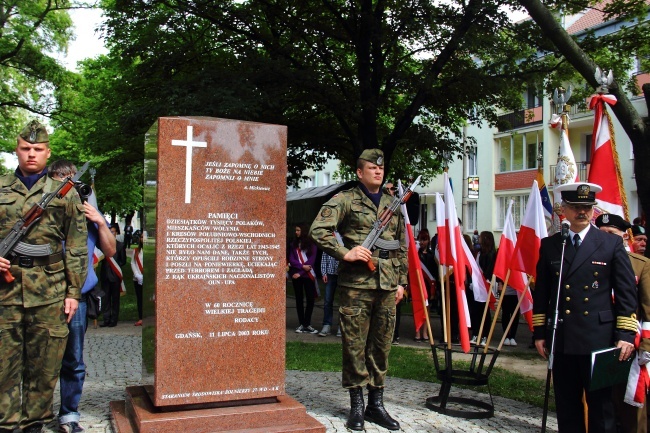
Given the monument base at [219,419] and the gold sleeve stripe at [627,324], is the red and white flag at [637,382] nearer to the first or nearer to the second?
the gold sleeve stripe at [627,324]

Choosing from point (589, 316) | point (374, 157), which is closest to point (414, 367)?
point (374, 157)

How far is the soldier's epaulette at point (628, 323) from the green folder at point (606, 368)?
17 cm

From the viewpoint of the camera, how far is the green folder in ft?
15.1

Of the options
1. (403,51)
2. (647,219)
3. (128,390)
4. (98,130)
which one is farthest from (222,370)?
(98,130)

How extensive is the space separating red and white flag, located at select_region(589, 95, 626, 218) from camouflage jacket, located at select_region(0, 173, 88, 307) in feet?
14.8

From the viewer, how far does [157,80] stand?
49.2 ft

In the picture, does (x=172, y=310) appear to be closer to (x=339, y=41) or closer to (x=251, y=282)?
(x=251, y=282)

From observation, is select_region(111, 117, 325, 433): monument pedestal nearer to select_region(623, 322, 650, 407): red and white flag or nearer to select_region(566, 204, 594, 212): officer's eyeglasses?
select_region(566, 204, 594, 212): officer's eyeglasses

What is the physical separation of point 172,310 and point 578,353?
9.67 ft

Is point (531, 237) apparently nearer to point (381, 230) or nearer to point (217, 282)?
point (381, 230)

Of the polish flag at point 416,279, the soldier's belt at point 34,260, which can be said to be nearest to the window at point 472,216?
the polish flag at point 416,279

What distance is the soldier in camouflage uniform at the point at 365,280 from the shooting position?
5.75 metres

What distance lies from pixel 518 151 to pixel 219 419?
34321 mm

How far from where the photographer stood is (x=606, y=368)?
466cm
